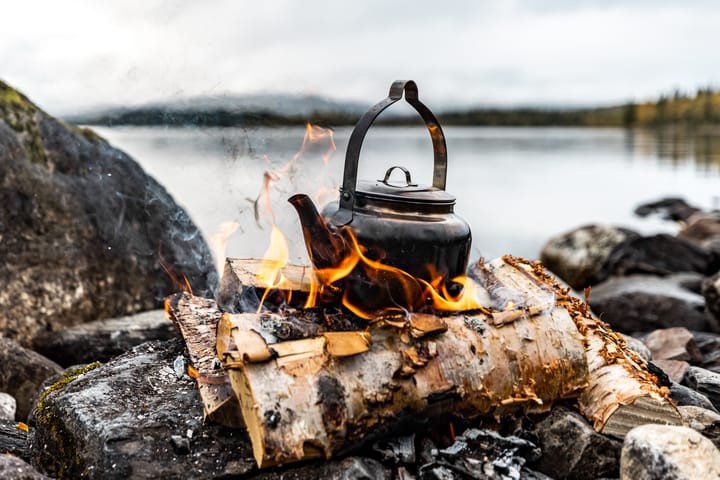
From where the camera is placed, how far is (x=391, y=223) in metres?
3.42

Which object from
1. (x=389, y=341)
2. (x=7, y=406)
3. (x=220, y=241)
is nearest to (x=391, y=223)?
(x=389, y=341)

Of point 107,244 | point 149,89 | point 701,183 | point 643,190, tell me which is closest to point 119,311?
point 107,244

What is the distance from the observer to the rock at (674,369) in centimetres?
444

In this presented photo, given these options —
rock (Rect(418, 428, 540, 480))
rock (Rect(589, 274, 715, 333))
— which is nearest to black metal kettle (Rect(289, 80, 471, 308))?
rock (Rect(418, 428, 540, 480))

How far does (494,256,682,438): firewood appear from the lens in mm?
3332

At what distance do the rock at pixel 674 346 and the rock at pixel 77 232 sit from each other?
430 cm

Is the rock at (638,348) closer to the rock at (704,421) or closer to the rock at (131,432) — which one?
the rock at (704,421)

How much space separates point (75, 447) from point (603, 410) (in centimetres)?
272

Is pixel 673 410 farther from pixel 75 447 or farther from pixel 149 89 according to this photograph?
pixel 149 89

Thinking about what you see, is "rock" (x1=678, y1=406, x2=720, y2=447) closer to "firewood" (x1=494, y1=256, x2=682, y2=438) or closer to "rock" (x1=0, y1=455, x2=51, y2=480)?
"firewood" (x1=494, y1=256, x2=682, y2=438)

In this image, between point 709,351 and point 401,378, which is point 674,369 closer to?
point 709,351

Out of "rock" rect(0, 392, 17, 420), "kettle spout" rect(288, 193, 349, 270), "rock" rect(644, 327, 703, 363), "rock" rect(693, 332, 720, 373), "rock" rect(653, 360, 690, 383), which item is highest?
"kettle spout" rect(288, 193, 349, 270)

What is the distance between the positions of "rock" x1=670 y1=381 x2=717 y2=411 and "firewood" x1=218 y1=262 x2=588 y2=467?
0.82 metres

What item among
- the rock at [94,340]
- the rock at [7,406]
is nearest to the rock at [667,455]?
the rock at [7,406]
